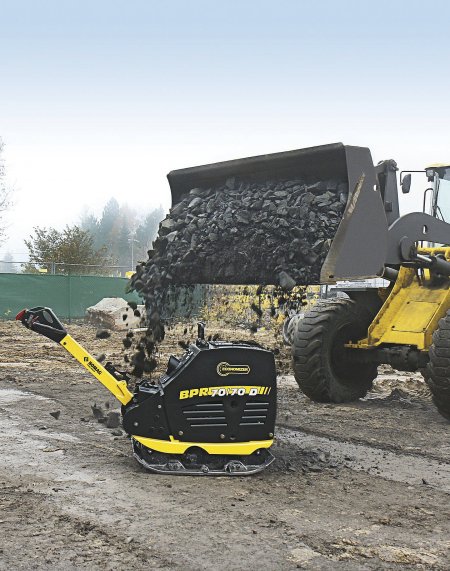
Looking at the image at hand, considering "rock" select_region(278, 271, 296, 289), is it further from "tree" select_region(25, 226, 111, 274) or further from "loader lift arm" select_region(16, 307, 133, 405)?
"tree" select_region(25, 226, 111, 274)

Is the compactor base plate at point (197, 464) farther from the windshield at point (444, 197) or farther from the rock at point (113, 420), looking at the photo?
the windshield at point (444, 197)

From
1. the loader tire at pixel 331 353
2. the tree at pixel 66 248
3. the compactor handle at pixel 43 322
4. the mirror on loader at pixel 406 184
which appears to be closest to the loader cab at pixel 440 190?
the loader tire at pixel 331 353

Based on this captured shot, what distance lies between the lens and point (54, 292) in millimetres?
19219

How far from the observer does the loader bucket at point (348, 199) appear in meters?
6.09

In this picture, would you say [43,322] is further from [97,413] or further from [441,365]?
[441,365]

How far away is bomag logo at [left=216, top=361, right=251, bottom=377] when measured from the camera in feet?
15.9

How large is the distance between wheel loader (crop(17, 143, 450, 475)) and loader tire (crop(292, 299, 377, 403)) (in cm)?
1

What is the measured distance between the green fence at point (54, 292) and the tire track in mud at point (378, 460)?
1231cm

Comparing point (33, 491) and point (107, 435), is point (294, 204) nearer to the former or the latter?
point (107, 435)

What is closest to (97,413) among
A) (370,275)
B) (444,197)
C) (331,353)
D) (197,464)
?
(197,464)

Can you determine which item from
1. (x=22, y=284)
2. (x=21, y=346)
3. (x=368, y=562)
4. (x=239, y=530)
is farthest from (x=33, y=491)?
(x=22, y=284)

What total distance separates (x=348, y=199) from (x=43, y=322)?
2.78 m

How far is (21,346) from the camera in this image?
13602 mm

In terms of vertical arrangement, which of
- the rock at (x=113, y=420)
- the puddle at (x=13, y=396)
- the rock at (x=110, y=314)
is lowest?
the rock at (x=110, y=314)
